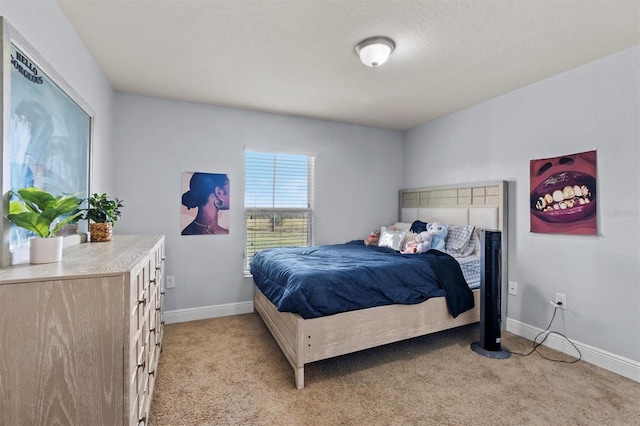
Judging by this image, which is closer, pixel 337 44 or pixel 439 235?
pixel 337 44

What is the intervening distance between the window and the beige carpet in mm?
1341

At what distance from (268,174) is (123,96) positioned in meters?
1.69

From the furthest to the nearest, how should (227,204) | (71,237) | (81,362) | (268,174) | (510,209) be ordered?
1. (268,174)
2. (227,204)
3. (510,209)
4. (71,237)
5. (81,362)

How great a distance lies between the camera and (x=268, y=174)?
3.70 m

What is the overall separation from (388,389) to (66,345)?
1.83 m

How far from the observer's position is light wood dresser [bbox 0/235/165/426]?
3.23 ft

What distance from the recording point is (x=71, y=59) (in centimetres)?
195

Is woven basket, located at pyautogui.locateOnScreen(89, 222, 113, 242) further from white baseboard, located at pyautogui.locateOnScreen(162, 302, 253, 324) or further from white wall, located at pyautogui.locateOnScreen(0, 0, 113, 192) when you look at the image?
white baseboard, located at pyautogui.locateOnScreen(162, 302, 253, 324)

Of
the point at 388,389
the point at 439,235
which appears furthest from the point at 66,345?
the point at 439,235

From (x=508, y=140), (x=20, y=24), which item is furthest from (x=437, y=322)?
(x=20, y=24)

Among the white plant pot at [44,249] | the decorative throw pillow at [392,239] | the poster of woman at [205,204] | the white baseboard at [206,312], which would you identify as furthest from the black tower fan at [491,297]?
the white plant pot at [44,249]

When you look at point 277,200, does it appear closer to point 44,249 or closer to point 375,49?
point 375,49

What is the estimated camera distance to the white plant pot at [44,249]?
1230mm

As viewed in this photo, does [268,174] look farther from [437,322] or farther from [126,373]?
[126,373]
